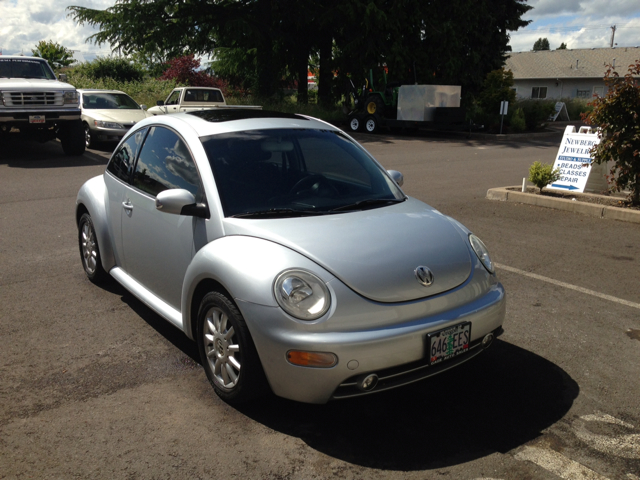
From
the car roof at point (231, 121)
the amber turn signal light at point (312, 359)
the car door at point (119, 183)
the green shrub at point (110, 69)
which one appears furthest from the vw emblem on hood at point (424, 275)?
the green shrub at point (110, 69)

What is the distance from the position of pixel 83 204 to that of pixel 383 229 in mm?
3244

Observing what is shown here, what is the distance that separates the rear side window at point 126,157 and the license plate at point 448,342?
9.23ft

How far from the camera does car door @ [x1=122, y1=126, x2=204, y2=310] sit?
4008 millimetres

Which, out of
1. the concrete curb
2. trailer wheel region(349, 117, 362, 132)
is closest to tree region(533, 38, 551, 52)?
trailer wheel region(349, 117, 362, 132)

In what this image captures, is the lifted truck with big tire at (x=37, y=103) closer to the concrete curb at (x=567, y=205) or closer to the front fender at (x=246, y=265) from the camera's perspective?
the concrete curb at (x=567, y=205)

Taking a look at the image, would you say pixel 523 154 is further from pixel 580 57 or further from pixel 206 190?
pixel 580 57

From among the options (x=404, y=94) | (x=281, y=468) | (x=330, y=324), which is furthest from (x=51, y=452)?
(x=404, y=94)

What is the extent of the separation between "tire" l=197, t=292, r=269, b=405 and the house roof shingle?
54706mm

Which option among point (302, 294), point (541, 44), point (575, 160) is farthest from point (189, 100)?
point (541, 44)

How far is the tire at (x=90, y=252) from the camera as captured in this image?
5.45 meters

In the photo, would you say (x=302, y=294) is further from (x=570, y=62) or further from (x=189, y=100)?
(x=570, y=62)

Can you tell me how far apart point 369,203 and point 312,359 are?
142 centimetres

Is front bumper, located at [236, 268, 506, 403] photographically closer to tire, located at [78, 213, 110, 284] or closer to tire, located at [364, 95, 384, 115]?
tire, located at [78, 213, 110, 284]

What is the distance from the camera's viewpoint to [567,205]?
941 centimetres
